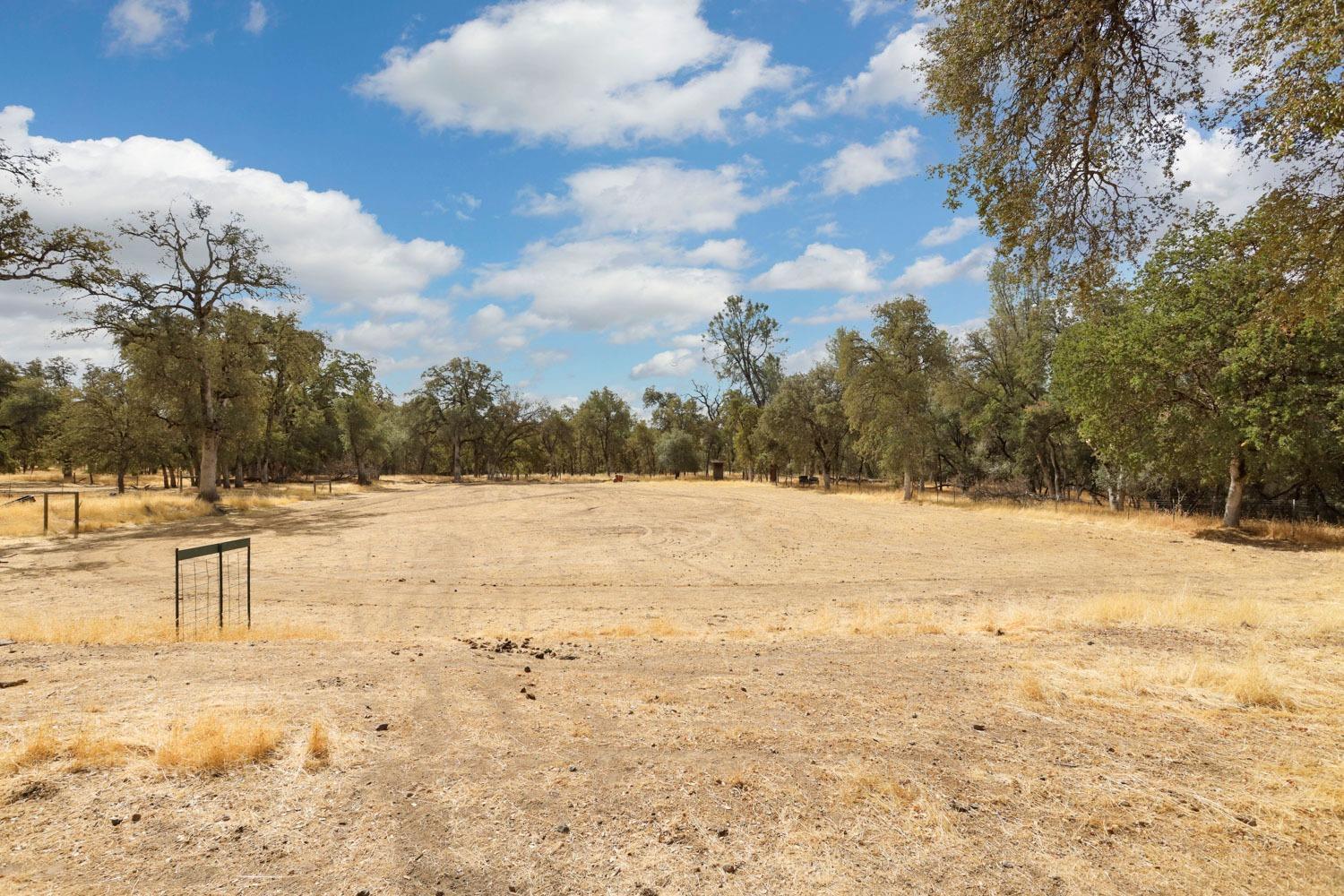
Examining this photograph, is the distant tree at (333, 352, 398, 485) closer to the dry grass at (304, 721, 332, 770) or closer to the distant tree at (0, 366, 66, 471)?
the distant tree at (0, 366, 66, 471)

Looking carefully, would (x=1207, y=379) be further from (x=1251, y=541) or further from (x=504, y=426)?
(x=504, y=426)

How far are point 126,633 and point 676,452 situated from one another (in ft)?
230

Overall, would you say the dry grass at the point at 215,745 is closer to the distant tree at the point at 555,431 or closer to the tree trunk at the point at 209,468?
the tree trunk at the point at 209,468

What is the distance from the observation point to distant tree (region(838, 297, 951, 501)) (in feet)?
135

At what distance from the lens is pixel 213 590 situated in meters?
15.4

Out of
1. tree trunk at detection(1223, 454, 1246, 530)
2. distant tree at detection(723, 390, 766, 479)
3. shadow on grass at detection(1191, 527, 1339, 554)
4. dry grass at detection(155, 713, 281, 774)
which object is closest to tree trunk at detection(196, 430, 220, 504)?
dry grass at detection(155, 713, 281, 774)

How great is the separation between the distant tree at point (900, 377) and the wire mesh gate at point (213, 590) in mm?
35782

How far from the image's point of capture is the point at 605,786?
169 inches

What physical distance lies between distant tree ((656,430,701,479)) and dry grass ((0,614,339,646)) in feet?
223

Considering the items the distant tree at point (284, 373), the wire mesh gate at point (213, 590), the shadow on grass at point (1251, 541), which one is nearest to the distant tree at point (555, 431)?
the distant tree at point (284, 373)

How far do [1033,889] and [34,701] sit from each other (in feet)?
25.7

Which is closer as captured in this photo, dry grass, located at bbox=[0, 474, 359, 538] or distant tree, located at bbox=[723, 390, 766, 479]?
dry grass, located at bbox=[0, 474, 359, 538]

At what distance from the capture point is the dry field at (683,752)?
339 centimetres

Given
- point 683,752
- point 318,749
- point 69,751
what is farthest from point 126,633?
point 683,752
